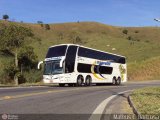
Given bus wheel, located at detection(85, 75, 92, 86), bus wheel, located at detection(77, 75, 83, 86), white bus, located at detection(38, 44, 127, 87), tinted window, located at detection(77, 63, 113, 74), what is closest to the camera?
white bus, located at detection(38, 44, 127, 87)

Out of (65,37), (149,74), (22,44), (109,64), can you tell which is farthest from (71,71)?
(65,37)

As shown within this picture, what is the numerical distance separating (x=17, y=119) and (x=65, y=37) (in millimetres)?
95586

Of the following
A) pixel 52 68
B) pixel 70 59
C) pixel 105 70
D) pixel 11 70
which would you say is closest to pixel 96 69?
pixel 105 70

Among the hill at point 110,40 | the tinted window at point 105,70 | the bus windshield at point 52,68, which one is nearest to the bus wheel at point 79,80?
the bus windshield at point 52,68

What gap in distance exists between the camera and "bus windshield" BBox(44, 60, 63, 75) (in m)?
37.6

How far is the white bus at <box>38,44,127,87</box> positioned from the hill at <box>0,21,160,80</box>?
24.7 metres

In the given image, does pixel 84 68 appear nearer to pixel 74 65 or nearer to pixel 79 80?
pixel 79 80

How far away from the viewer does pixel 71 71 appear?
3806cm

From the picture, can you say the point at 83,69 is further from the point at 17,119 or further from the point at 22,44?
the point at 17,119

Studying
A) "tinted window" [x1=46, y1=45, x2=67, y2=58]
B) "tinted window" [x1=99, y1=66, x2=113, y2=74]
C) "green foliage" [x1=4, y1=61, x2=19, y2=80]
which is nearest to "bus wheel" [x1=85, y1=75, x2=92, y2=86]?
"tinted window" [x1=99, y1=66, x2=113, y2=74]

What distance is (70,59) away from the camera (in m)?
37.5

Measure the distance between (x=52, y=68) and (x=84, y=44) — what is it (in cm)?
6180

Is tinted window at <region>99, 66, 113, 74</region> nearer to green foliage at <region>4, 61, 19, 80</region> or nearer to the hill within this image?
green foliage at <region>4, 61, 19, 80</region>

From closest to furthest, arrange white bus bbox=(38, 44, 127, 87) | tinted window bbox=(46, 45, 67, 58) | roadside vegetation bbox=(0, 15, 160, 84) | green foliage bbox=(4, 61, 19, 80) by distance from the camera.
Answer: tinted window bbox=(46, 45, 67, 58) → white bus bbox=(38, 44, 127, 87) → green foliage bbox=(4, 61, 19, 80) → roadside vegetation bbox=(0, 15, 160, 84)
